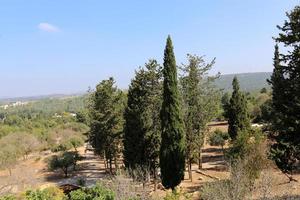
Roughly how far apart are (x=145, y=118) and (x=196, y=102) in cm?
451

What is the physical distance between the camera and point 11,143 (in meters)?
58.3

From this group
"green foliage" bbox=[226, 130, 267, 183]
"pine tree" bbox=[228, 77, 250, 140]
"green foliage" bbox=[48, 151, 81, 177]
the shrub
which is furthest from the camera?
"pine tree" bbox=[228, 77, 250, 140]

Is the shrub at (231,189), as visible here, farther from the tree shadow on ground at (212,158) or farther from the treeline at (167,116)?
the tree shadow on ground at (212,158)

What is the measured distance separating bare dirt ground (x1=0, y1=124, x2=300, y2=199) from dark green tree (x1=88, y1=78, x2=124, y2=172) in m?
3.01

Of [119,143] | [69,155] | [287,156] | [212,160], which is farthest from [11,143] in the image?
[287,156]

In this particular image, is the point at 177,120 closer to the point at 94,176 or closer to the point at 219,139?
the point at 94,176

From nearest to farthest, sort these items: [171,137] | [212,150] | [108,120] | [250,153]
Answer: [250,153], [171,137], [108,120], [212,150]

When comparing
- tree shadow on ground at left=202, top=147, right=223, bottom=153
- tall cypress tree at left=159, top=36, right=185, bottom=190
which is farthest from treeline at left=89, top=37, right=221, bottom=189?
tree shadow on ground at left=202, top=147, right=223, bottom=153

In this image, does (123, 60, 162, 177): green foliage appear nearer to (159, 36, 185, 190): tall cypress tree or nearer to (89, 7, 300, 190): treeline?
(89, 7, 300, 190): treeline

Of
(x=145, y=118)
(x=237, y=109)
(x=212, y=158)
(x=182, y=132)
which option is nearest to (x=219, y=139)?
(x=212, y=158)

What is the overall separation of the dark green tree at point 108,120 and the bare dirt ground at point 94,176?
3010 millimetres

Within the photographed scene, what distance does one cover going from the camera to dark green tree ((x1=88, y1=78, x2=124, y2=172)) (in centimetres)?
3719

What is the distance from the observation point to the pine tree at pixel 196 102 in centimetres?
2981

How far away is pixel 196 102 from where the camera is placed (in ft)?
99.8
